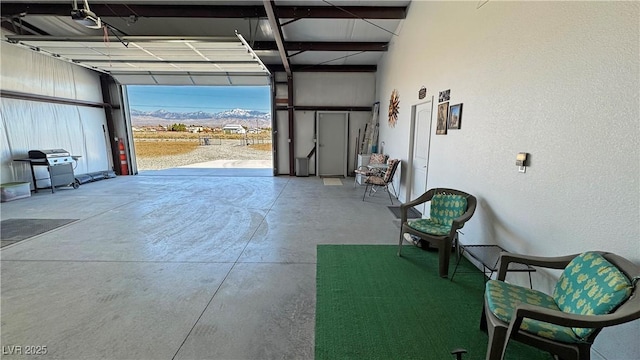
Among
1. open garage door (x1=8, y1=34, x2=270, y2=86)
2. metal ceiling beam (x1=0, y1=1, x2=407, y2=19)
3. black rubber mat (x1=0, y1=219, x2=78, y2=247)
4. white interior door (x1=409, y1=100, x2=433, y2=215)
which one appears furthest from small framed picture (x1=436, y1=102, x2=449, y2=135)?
black rubber mat (x1=0, y1=219, x2=78, y2=247)

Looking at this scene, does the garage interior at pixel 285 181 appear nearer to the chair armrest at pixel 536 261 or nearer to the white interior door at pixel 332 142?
the chair armrest at pixel 536 261

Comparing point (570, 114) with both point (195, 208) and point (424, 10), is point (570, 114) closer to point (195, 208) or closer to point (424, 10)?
point (424, 10)

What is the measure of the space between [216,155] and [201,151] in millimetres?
817

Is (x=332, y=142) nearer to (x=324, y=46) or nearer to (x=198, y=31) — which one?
(x=324, y=46)

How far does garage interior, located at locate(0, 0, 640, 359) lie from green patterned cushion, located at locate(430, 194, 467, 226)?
217mm

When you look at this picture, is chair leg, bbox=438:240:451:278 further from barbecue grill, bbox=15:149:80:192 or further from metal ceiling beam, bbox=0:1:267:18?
barbecue grill, bbox=15:149:80:192

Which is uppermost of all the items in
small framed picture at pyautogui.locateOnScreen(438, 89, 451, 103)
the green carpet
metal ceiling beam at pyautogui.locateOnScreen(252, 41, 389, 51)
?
metal ceiling beam at pyautogui.locateOnScreen(252, 41, 389, 51)

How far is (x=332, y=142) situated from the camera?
876 cm

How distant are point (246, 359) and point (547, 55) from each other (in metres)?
2.99

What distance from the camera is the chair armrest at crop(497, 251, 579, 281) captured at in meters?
1.69

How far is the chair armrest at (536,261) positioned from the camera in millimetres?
1689

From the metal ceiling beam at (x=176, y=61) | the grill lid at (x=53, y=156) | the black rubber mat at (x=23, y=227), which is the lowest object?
the black rubber mat at (x=23, y=227)

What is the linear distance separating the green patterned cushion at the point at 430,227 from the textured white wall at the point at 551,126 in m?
0.42

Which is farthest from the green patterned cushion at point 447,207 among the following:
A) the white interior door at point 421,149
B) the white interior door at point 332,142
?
the white interior door at point 332,142
